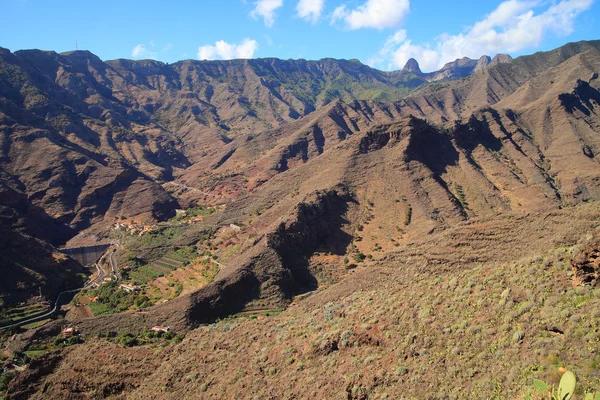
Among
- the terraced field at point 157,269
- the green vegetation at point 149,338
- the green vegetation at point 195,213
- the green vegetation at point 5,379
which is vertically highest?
the green vegetation at point 195,213

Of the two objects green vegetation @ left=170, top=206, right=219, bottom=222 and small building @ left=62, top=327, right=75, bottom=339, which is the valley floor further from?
green vegetation @ left=170, top=206, right=219, bottom=222

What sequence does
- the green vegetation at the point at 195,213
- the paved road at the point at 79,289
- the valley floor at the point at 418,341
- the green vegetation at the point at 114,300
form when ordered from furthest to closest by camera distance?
→ the green vegetation at the point at 195,213 → the green vegetation at the point at 114,300 → the paved road at the point at 79,289 → the valley floor at the point at 418,341

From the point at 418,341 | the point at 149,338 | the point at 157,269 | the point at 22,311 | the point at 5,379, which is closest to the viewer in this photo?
the point at 418,341

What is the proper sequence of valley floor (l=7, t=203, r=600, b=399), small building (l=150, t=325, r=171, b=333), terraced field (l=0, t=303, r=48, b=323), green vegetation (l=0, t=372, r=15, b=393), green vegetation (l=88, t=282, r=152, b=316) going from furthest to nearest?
green vegetation (l=88, t=282, r=152, b=316) → terraced field (l=0, t=303, r=48, b=323) → small building (l=150, t=325, r=171, b=333) → green vegetation (l=0, t=372, r=15, b=393) → valley floor (l=7, t=203, r=600, b=399)

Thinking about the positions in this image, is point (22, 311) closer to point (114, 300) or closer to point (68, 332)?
point (114, 300)

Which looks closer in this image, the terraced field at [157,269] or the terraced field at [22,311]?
the terraced field at [22,311]

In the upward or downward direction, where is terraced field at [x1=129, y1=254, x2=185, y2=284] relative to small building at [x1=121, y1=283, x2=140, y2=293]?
upward

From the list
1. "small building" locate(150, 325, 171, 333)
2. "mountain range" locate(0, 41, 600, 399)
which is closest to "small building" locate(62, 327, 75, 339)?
"mountain range" locate(0, 41, 600, 399)

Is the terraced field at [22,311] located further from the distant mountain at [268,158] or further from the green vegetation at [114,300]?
the green vegetation at [114,300]

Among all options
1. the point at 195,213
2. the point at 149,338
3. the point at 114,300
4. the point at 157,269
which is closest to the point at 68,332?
the point at 149,338

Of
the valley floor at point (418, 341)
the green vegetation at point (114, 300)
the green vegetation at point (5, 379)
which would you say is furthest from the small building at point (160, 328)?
the green vegetation at point (5, 379)

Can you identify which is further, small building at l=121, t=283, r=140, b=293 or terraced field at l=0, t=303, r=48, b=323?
small building at l=121, t=283, r=140, b=293
